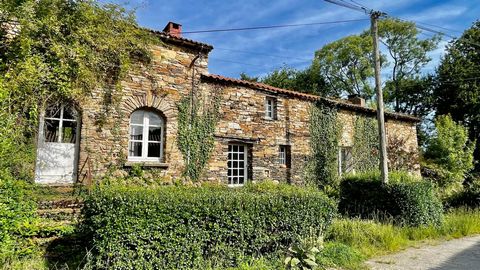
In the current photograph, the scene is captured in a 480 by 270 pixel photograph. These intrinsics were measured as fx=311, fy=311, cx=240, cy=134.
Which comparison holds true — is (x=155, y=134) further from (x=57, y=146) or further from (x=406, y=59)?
(x=406, y=59)

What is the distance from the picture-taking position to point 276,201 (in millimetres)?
5750

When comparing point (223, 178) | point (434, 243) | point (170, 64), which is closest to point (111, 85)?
point (170, 64)

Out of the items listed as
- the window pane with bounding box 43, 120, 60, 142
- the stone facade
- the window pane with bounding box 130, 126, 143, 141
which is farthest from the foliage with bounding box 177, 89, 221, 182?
the window pane with bounding box 43, 120, 60, 142

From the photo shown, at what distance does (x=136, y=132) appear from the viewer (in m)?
9.95

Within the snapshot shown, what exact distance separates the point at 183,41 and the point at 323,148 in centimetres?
792

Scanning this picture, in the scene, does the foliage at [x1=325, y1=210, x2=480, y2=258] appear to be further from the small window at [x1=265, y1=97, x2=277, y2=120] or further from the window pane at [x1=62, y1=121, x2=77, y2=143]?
the window pane at [x1=62, y1=121, x2=77, y2=143]

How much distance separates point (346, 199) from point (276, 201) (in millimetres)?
5393

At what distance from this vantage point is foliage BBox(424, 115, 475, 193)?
18234 mm

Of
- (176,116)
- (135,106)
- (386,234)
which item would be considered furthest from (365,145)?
(135,106)

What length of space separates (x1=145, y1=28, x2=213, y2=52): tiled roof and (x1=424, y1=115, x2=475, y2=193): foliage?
50.0 feet

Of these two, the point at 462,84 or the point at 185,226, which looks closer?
the point at 185,226

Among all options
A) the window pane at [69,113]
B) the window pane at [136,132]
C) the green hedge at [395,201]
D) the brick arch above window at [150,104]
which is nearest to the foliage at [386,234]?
the green hedge at [395,201]

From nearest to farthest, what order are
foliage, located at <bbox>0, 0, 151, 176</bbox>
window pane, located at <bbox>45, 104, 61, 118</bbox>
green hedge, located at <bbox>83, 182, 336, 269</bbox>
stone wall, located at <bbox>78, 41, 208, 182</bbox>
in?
green hedge, located at <bbox>83, 182, 336, 269</bbox>
foliage, located at <bbox>0, 0, 151, 176</bbox>
window pane, located at <bbox>45, 104, 61, 118</bbox>
stone wall, located at <bbox>78, 41, 208, 182</bbox>

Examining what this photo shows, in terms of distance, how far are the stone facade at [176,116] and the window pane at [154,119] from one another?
21 centimetres
